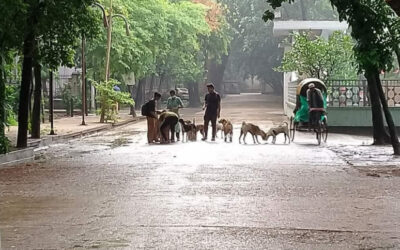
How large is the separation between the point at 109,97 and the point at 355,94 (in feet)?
38.7

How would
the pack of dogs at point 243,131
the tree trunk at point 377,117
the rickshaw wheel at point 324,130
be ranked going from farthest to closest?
the rickshaw wheel at point 324,130, the pack of dogs at point 243,131, the tree trunk at point 377,117

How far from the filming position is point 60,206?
30.8 ft

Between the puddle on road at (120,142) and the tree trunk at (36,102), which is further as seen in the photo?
the tree trunk at (36,102)

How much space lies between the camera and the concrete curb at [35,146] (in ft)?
50.3

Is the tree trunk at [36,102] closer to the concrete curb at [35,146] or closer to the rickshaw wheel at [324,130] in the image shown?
the concrete curb at [35,146]

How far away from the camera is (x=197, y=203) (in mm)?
9438

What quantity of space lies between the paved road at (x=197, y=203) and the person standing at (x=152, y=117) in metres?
4.37

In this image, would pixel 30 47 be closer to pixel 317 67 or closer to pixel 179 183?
pixel 179 183

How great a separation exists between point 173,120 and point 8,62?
17.5 feet

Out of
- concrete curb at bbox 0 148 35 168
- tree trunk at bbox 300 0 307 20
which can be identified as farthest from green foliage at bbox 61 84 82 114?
concrete curb at bbox 0 148 35 168

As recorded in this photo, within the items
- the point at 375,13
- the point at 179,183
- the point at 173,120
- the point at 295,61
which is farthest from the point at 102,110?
the point at 179,183

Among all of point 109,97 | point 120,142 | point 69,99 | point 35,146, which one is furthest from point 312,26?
point 35,146

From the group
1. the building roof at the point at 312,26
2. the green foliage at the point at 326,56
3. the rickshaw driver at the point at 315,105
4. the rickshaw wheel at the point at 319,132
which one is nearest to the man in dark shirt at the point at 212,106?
the rickshaw driver at the point at 315,105

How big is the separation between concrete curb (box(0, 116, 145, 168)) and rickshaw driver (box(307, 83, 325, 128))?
8.33 metres
